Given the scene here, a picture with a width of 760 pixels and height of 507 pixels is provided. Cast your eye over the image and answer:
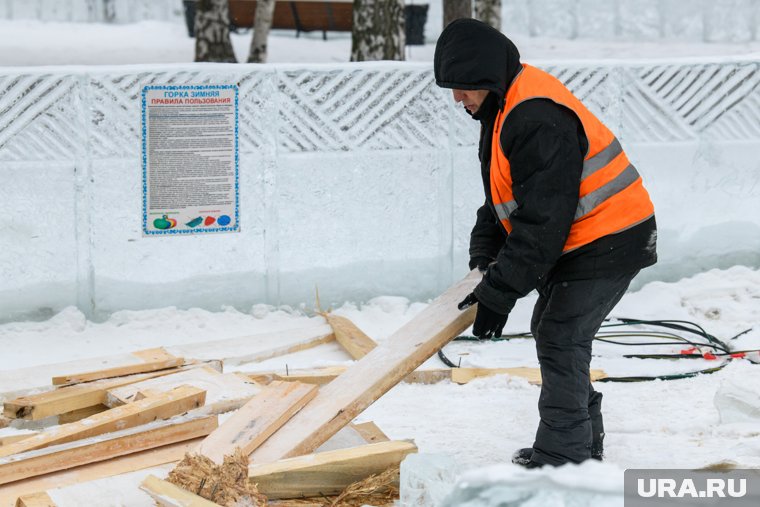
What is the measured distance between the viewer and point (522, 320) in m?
7.40

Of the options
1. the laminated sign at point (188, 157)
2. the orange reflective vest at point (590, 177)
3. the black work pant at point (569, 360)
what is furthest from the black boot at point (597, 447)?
the laminated sign at point (188, 157)

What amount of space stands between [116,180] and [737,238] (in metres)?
4.53

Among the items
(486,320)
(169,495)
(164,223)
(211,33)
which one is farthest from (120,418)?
(211,33)

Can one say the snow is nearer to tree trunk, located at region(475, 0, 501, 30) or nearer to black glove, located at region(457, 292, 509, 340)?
black glove, located at region(457, 292, 509, 340)

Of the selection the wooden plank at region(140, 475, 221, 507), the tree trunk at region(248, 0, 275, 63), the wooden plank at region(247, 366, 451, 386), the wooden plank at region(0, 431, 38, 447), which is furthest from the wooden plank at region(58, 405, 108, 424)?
the tree trunk at region(248, 0, 275, 63)

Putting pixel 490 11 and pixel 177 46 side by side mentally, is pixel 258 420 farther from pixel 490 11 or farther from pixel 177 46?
pixel 177 46

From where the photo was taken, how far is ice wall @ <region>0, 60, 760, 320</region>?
677 centimetres

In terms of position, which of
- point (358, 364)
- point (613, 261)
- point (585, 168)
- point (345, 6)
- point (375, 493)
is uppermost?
point (345, 6)

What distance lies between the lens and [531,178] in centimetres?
399

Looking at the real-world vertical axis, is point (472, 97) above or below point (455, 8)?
below

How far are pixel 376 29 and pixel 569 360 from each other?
719 cm

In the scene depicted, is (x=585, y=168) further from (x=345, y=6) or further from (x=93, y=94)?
(x=345, y=6)

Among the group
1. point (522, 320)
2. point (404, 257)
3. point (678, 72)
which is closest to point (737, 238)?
point (678, 72)

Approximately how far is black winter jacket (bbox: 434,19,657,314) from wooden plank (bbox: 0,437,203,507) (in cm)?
146
